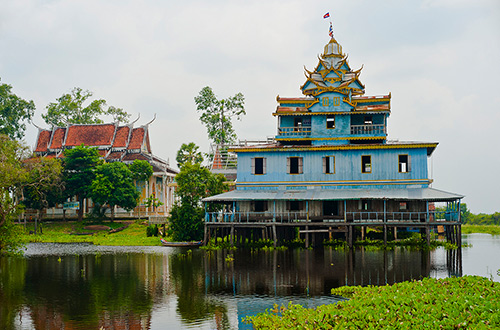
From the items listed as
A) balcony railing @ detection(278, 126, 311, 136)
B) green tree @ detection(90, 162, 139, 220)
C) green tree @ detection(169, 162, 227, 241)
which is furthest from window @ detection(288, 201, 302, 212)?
green tree @ detection(90, 162, 139, 220)

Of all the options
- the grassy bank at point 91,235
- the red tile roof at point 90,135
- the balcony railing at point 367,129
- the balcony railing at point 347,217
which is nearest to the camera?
the balcony railing at point 347,217

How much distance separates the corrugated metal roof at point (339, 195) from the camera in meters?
33.5

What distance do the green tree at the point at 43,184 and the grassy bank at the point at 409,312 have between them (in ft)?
126

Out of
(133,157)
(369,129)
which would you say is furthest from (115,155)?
(369,129)

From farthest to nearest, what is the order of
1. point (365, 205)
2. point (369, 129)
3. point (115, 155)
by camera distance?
point (115, 155) < point (369, 129) < point (365, 205)

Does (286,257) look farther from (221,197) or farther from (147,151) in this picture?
(147,151)

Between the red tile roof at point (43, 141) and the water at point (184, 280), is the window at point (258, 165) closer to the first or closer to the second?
the water at point (184, 280)

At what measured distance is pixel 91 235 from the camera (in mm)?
50281

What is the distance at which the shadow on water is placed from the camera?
1650 centimetres

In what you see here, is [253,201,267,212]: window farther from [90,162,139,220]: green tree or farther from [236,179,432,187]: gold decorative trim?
[90,162,139,220]: green tree

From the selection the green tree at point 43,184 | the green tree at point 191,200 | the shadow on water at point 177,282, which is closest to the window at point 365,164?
the shadow on water at point 177,282

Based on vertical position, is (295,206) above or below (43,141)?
below

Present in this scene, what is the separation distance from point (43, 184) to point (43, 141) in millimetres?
16783

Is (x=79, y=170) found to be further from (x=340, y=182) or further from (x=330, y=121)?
(x=340, y=182)
